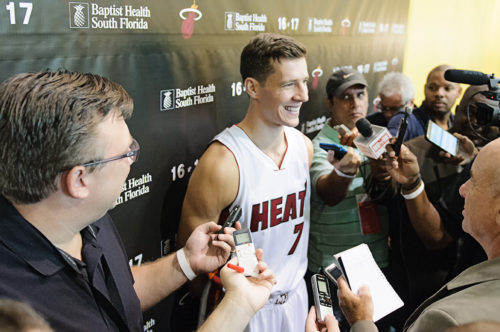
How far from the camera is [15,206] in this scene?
1082mm

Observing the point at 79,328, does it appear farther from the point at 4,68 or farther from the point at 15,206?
the point at 4,68

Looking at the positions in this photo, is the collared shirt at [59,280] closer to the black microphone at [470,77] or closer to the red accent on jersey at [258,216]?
the red accent on jersey at [258,216]

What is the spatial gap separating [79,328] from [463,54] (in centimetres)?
567

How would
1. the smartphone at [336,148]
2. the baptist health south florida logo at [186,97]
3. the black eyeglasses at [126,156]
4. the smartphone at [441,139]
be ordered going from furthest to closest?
the smartphone at [441,139], the smartphone at [336,148], the baptist health south florida logo at [186,97], the black eyeglasses at [126,156]

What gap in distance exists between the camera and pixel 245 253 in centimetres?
150

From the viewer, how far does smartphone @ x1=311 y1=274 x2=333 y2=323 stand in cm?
148

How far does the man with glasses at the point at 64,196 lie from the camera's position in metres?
1.01

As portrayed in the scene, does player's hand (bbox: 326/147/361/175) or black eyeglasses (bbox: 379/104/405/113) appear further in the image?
black eyeglasses (bbox: 379/104/405/113)

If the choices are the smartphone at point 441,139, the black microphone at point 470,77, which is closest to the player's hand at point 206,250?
the black microphone at point 470,77

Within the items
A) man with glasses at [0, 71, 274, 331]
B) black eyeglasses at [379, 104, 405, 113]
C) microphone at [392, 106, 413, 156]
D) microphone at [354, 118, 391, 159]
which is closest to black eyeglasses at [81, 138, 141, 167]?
man with glasses at [0, 71, 274, 331]

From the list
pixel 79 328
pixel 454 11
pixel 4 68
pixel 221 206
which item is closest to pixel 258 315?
pixel 221 206

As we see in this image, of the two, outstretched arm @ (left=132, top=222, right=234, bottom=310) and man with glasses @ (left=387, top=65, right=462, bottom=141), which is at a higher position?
man with glasses @ (left=387, top=65, right=462, bottom=141)

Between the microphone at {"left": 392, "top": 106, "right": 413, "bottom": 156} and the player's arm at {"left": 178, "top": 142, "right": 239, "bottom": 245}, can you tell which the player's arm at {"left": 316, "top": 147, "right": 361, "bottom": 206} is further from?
the player's arm at {"left": 178, "top": 142, "right": 239, "bottom": 245}

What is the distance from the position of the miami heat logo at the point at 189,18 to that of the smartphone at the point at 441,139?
1.26 metres
